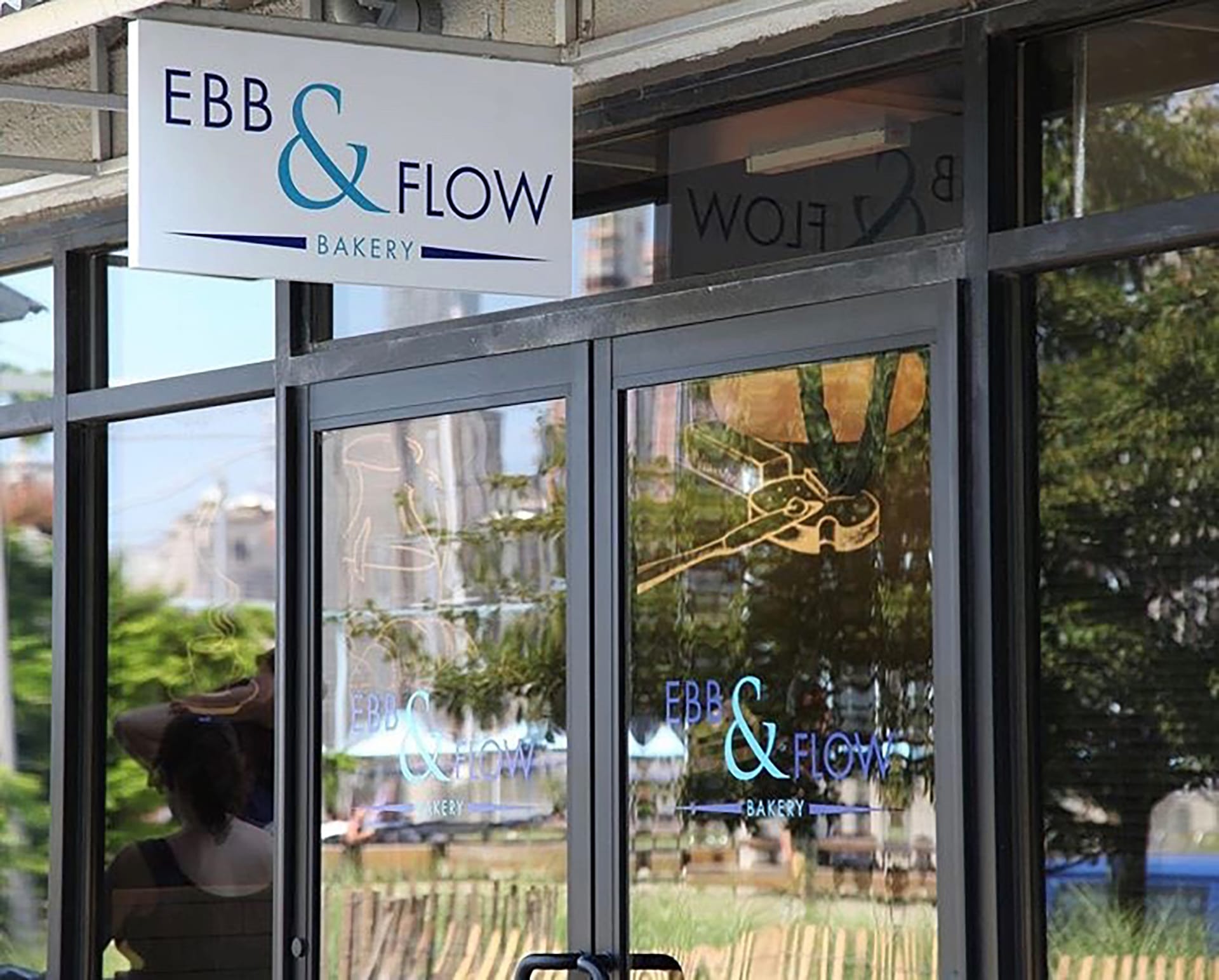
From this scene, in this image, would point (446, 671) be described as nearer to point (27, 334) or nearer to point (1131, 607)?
point (1131, 607)

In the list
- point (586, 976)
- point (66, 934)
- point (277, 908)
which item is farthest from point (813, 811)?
point (66, 934)

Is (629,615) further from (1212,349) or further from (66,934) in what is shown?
(66,934)

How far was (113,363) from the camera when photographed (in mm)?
6762

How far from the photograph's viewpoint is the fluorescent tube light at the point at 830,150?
16.0 ft

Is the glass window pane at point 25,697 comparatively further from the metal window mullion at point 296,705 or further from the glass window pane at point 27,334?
the metal window mullion at point 296,705

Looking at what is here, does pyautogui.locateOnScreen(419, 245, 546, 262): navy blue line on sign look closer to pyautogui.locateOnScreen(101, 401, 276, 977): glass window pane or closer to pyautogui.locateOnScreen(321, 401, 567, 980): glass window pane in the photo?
pyautogui.locateOnScreen(321, 401, 567, 980): glass window pane

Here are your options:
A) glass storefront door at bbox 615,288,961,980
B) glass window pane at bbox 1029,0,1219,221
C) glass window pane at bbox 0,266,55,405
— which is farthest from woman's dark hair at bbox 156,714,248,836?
glass window pane at bbox 1029,0,1219,221

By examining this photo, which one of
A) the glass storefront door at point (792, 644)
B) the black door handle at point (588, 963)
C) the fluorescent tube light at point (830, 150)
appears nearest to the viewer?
the glass storefront door at point (792, 644)

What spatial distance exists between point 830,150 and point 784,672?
3.73 feet

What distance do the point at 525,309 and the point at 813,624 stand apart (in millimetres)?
1129

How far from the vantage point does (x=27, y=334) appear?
7.07m

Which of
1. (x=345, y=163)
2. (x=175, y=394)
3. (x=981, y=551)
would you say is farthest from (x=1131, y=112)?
(x=175, y=394)

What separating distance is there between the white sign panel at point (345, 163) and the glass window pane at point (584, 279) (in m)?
0.32

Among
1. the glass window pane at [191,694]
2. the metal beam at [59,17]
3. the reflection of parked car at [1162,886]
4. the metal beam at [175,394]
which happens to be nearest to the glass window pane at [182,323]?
the metal beam at [175,394]
